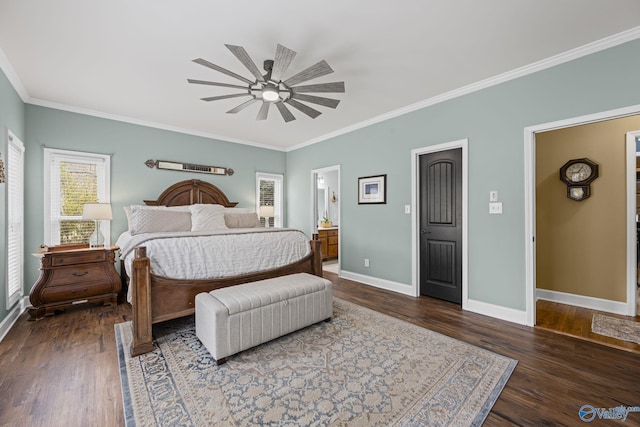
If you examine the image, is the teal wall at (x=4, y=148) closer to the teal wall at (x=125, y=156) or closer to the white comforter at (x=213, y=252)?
the teal wall at (x=125, y=156)

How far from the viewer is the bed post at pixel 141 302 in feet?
7.41

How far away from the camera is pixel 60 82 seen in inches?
123

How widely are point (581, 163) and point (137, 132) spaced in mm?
6282

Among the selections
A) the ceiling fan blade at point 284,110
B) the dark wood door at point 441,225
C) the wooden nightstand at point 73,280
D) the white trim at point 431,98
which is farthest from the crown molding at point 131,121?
the dark wood door at point 441,225

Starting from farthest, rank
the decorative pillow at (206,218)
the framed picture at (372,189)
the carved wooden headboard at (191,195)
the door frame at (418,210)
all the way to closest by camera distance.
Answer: the carved wooden headboard at (191,195) < the framed picture at (372,189) < the decorative pillow at (206,218) < the door frame at (418,210)

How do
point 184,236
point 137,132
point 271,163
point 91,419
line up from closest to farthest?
1. point 91,419
2. point 184,236
3. point 137,132
4. point 271,163

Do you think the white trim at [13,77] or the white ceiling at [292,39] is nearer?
the white ceiling at [292,39]

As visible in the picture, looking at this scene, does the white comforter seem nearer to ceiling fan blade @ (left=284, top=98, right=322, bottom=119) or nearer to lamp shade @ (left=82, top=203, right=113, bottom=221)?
lamp shade @ (left=82, top=203, right=113, bottom=221)

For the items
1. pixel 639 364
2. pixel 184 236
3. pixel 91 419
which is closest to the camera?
pixel 91 419

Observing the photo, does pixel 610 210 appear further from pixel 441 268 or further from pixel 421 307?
pixel 421 307

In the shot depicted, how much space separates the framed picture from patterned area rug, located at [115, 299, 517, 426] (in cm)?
215

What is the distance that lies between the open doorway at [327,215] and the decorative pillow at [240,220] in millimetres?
1365

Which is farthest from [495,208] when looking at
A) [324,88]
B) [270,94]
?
[270,94]

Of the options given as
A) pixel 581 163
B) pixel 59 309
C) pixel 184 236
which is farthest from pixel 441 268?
pixel 59 309
